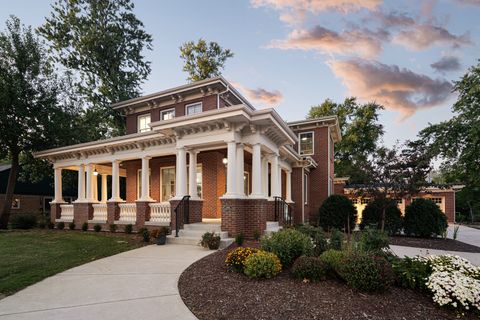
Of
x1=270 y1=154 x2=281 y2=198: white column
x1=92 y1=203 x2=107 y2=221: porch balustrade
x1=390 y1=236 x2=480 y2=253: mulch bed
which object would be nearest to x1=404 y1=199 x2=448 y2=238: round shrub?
x1=390 y1=236 x2=480 y2=253: mulch bed

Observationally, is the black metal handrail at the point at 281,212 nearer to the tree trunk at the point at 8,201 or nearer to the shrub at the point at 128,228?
the shrub at the point at 128,228

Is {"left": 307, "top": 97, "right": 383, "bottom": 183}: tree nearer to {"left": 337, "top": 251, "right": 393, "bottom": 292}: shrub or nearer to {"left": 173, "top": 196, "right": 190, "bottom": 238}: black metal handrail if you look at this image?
{"left": 173, "top": 196, "right": 190, "bottom": 238}: black metal handrail

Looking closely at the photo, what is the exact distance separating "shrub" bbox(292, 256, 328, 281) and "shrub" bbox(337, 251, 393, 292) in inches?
12.7

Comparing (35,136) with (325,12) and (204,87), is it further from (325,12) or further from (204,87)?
(325,12)

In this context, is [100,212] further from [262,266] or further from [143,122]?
[262,266]

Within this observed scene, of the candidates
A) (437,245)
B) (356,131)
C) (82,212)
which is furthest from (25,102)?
(356,131)

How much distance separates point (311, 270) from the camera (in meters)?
5.15

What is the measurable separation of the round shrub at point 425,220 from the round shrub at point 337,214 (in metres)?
2.44

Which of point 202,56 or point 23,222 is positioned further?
point 202,56

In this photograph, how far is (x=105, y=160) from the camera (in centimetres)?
1395

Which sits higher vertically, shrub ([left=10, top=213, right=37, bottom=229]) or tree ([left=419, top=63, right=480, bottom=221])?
tree ([left=419, top=63, right=480, bottom=221])

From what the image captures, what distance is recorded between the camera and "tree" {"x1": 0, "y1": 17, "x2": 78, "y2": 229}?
15.5 metres

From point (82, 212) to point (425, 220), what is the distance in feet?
53.4

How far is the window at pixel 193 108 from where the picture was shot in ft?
47.7
